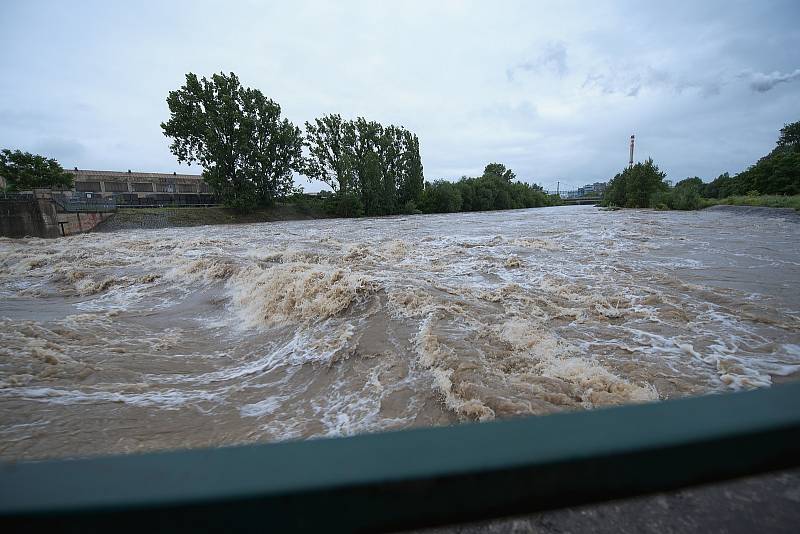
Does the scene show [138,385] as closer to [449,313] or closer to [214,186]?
[449,313]

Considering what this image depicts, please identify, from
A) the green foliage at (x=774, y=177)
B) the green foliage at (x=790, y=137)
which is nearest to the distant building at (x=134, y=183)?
the green foliage at (x=774, y=177)

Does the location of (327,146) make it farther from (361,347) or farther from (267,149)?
(361,347)

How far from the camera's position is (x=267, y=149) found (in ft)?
128

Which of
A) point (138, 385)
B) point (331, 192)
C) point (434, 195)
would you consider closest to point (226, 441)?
point (138, 385)

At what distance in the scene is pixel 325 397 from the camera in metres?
3.71

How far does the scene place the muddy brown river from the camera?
335cm

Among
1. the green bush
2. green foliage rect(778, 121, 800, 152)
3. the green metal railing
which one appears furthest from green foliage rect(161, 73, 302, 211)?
green foliage rect(778, 121, 800, 152)

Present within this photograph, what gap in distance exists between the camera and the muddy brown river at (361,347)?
3349 mm

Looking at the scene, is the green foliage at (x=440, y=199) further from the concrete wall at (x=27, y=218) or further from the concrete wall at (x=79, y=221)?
the concrete wall at (x=27, y=218)

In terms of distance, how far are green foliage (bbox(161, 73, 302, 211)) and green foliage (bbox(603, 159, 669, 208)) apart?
4079cm

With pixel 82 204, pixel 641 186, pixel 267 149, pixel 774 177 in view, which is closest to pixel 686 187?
pixel 641 186

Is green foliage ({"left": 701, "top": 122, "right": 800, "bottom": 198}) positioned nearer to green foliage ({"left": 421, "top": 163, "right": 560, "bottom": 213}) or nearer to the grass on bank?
green foliage ({"left": 421, "top": 163, "right": 560, "bottom": 213})

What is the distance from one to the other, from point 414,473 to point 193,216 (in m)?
37.6

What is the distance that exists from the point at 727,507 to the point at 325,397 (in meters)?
3.37
